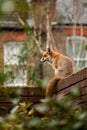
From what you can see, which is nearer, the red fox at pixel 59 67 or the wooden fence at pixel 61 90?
the wooden fence at pixel 61 90

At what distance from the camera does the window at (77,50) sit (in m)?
18.4

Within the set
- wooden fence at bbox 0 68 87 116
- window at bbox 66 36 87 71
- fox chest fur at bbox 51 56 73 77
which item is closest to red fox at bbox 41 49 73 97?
fox chest fur at bbox 51 56 73 77

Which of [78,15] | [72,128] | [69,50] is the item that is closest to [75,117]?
[72,128]

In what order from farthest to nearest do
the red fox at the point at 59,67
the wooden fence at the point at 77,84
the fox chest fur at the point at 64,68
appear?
the fox chest fur at the point at 64,68 → the red fox at the point at 59,67 → the wooden fence at the point at 77,84

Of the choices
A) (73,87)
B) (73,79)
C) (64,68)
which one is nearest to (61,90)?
(73,79)

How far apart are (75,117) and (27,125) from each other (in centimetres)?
17

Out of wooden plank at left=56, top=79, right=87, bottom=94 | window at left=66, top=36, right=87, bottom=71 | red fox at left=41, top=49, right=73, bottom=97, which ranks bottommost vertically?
window at left=66, top=36, right=87, bottom=71

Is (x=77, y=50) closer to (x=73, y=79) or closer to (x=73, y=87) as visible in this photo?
(x=73, y=79)

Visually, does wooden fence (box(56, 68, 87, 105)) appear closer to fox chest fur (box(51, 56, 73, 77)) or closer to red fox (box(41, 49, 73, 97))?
red fox (box(41, 49, 73, 97))

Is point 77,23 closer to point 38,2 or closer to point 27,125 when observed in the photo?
point 38,2

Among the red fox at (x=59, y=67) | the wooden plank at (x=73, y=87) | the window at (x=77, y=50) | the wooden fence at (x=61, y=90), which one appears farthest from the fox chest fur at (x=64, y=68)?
the window at (x=77, y=50)

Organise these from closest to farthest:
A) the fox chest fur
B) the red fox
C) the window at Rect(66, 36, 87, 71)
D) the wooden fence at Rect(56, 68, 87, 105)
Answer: the wooden fence at Rect(56, 68, 87, 105) → the red fox → the fox chest fur → the window at Rect(66, 36, 87, 71)

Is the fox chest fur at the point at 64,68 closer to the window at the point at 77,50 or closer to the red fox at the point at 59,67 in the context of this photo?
the red fox at the point at 59,67

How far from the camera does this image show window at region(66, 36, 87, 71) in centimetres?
1841
